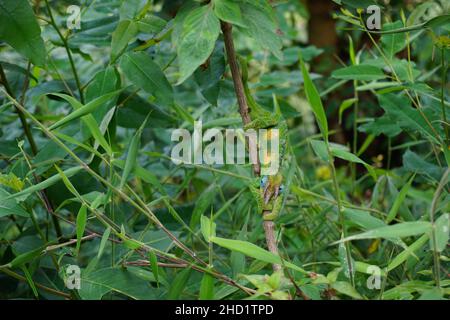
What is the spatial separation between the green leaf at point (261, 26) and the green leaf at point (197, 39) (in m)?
0.04

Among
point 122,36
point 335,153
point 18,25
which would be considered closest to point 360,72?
point 335,153

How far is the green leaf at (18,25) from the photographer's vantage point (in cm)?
65

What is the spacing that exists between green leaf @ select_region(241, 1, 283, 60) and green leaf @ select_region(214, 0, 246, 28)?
0.07ft

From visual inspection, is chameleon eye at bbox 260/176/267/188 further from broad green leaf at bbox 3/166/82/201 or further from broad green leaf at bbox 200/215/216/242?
broad green leaf at bbox 3/166/82/201

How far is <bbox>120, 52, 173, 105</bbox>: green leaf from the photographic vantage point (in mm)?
692

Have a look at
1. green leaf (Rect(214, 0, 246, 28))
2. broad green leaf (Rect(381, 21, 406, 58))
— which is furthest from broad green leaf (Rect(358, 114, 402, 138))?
green leaf (Rect(214, 0, 246, 28))

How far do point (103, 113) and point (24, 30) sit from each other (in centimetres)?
13

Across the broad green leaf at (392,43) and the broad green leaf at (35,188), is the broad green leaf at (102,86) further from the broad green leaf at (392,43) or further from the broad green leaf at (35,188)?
the broad green leaf at (392,43)

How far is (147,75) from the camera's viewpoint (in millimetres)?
694

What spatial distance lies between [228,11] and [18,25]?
24 cm

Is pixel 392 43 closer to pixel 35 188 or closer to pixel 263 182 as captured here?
pixel 263 182

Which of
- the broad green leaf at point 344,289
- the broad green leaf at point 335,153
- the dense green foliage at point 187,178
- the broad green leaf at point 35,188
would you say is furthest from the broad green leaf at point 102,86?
the broad green leaf at point 344,289
